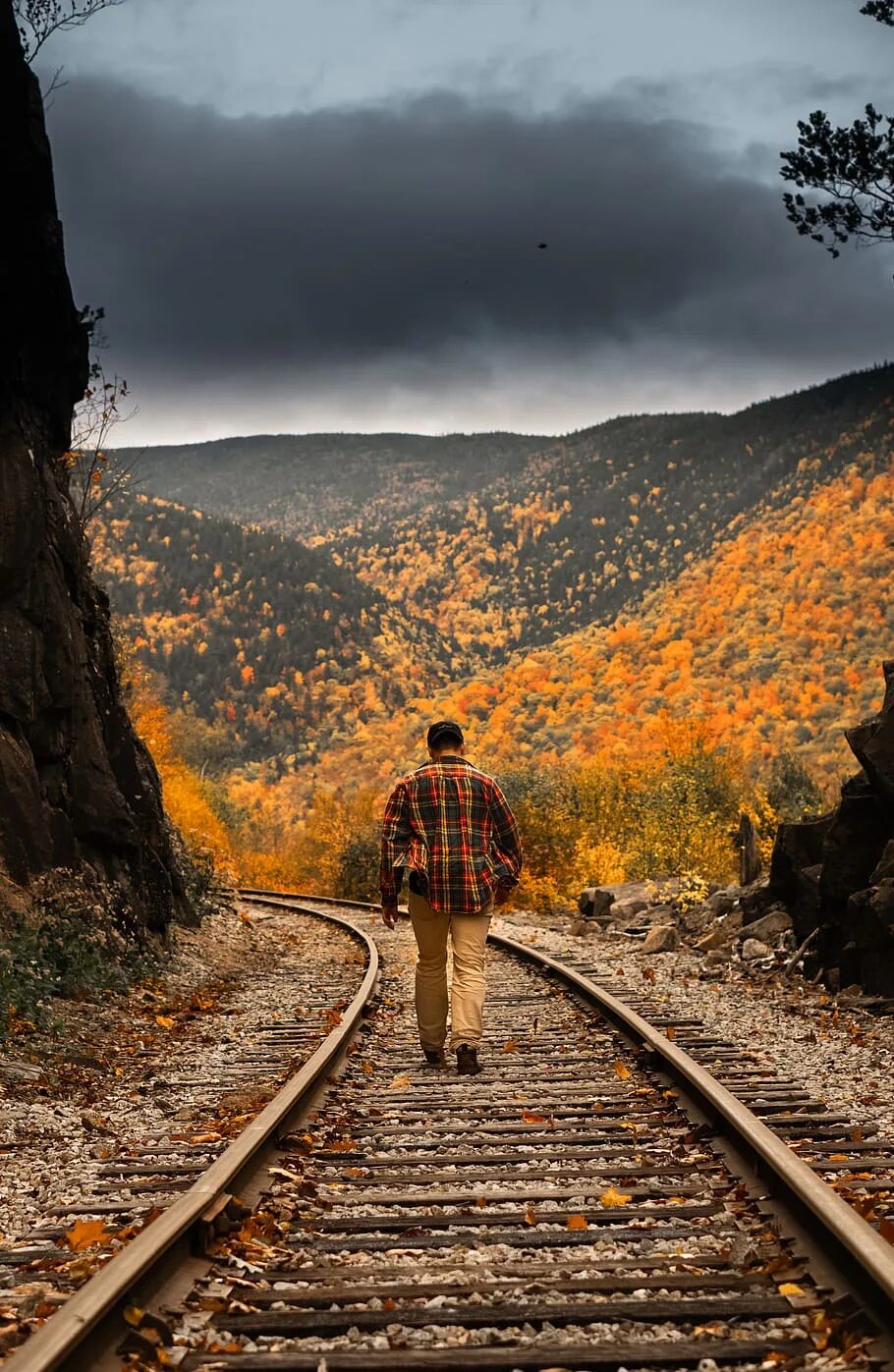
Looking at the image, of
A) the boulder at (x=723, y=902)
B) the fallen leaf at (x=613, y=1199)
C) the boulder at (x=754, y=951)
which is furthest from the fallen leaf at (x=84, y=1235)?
the boulder at (x=723, y=902)

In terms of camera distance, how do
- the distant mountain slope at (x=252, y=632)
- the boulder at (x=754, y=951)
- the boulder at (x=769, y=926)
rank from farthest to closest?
the distant mountain slope at (x=252, y=632)
the boulder at (x=769, y=926)
the boulder at (x=754, y=951)

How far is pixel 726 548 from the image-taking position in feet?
313

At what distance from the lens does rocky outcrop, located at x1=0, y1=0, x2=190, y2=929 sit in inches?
471

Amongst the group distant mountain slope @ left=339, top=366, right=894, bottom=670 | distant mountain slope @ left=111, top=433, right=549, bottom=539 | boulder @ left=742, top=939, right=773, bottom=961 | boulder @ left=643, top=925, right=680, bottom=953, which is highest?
distant mountain slope @ left=111, top=433, right=549, bottom=539

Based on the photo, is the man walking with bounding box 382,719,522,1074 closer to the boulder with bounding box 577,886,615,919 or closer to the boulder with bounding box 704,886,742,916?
the boulder with bounding box 704,886,742,916

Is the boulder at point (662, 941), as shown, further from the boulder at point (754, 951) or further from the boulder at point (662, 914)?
the boulder at point (754, 951)

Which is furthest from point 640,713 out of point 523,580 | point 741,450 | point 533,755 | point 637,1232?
point 637,1232

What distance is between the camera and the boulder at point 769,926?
13.8 m

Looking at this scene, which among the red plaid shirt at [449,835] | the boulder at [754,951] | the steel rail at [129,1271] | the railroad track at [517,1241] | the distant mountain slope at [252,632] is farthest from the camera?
the distant mountain slope at [252,632]

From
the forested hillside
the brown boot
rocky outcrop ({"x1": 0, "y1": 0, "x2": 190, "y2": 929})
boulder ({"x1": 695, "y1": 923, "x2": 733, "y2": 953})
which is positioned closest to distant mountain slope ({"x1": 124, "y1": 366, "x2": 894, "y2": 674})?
the forested hillside

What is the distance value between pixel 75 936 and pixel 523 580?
10346cm

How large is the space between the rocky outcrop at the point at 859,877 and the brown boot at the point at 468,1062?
3.91 metres

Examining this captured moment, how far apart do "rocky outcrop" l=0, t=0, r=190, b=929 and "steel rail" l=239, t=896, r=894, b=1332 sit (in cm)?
685

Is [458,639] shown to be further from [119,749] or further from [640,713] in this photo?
[119,749]
